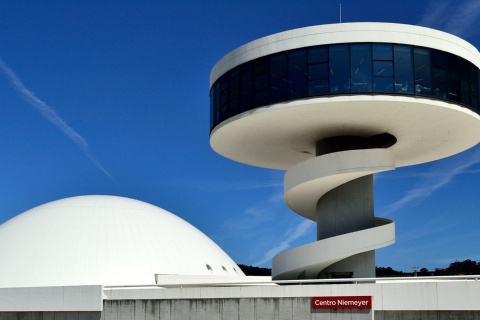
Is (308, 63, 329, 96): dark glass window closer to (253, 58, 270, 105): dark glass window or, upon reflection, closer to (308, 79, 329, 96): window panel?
(308, 79, 329, 96): window panel

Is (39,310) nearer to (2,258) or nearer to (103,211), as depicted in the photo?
(2,258)

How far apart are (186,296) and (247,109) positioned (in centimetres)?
991

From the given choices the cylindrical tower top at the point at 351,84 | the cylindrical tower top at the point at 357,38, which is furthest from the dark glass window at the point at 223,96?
the cylindrical tower top at the point at 357,38

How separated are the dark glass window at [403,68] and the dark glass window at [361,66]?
4.17 feet

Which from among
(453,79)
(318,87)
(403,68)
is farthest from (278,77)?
(453,79)

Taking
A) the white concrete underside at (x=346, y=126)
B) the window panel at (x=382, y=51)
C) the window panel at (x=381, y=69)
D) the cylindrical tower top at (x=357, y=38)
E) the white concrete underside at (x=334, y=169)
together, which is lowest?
the white concrete underside at (x=334, y=169)

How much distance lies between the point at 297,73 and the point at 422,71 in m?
5.99

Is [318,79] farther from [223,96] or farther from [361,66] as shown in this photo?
[223,96]

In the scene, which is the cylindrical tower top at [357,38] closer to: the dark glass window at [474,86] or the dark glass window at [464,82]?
the dark glass window at [464,82]

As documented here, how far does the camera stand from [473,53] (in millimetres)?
34156

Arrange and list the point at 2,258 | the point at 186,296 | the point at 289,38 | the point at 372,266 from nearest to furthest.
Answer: the point at 186,296
the point at 289,38
the point at 372,266
the point at 2,258

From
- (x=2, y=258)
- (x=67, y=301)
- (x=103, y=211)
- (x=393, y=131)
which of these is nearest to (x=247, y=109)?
(x=393, y=131)

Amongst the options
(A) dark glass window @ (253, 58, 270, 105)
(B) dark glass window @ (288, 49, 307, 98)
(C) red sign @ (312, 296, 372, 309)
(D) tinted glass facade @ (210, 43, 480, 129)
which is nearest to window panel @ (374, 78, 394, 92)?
(D) tinted glass facade @ (210, 43, 480, 129)

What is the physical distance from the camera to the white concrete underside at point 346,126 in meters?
31.7
